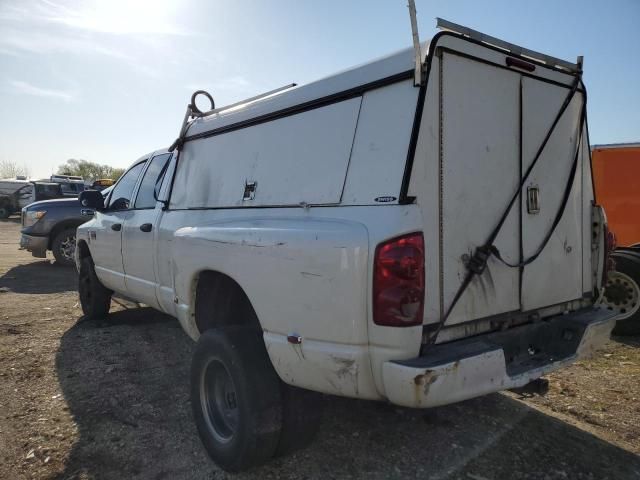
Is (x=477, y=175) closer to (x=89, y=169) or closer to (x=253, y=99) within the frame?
(x=253, y=99)

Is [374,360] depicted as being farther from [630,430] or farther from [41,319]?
[41,319]

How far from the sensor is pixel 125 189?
5.57m

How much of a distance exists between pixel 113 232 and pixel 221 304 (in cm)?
249

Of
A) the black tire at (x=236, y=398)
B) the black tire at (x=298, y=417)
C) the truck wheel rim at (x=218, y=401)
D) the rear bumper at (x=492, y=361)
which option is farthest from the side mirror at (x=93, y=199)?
the rear bumper at (x=492, y=361)

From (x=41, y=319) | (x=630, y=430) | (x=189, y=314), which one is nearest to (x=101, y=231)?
(x=41, y=319)

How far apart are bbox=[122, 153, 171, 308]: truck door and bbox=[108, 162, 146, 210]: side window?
9.9 inches

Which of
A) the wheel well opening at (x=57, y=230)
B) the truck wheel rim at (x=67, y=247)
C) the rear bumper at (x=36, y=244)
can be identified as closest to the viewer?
the rear bumper at (x=36, y=244)

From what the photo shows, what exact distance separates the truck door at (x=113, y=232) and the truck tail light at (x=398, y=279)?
11.9ft

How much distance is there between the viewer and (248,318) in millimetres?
3477

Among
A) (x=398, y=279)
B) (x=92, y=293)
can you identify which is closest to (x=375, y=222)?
(x=398, y=279)

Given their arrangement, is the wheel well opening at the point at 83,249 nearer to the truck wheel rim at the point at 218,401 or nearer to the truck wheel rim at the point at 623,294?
the truck wheel rim at the point at 218,401

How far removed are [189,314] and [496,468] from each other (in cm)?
225

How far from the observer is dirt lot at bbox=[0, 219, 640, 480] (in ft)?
9.73

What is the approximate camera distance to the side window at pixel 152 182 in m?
4.74
